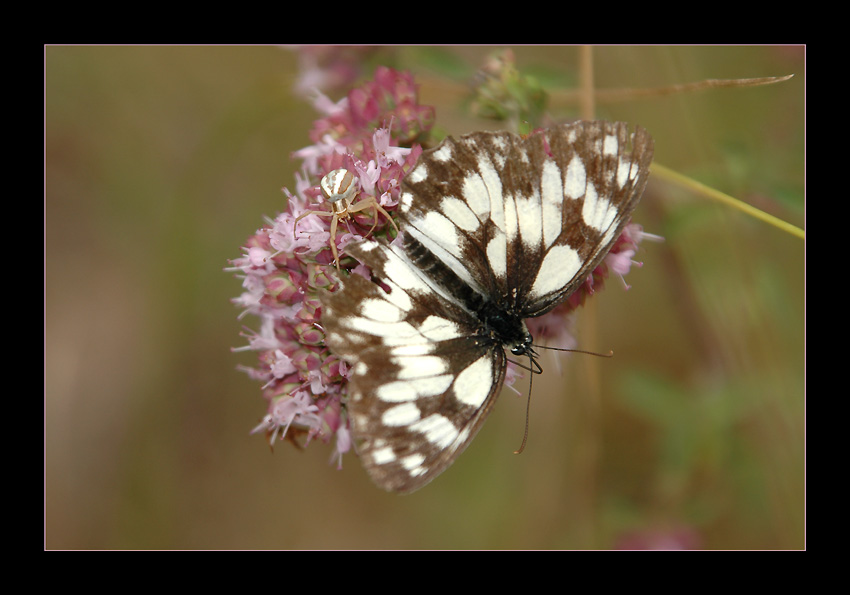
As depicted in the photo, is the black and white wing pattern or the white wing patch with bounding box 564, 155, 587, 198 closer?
the black and white wing pattern

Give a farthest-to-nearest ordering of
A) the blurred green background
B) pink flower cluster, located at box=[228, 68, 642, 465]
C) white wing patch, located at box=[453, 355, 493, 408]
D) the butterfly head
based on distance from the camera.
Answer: the blurred green background < pink flower cluster, located at box=[228, 68, 642, 465] < the butterfly head < white wing patch, located at box=[453, 355, 493, 408]

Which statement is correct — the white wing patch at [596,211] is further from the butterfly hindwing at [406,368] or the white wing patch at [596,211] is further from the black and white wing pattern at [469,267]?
the butterfly hindwing at [406,368]

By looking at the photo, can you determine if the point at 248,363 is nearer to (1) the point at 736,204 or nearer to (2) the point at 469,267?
(2) the point at 469,267

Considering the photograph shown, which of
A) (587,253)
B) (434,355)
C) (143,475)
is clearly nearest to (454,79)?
(587,253)

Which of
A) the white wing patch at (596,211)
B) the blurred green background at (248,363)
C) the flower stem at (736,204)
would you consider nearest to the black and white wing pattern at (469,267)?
the white wing patch at (596,211)

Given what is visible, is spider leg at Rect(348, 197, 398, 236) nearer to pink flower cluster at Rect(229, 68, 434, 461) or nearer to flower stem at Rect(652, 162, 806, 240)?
pink flower cluster at Rect(229, 68, 434, 461)

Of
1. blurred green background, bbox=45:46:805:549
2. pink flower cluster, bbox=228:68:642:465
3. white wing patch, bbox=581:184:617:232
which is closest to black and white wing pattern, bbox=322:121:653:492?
white wing patch, bbox=581:184:617:232

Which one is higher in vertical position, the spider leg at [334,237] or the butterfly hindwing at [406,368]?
the spider leg at [334,237]
